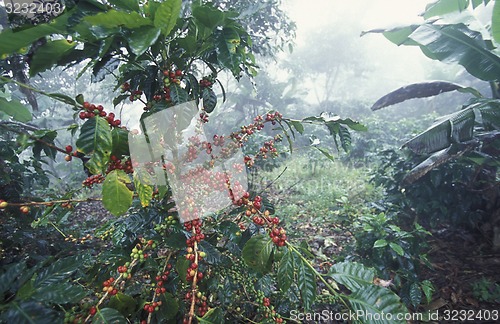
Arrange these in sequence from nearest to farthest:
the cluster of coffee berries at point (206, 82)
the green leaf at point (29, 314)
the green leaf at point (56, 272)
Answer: the green leaf at point (29, 314), the green leaf at point (56, 272), the cluster of coffee berries at point (206, 82)

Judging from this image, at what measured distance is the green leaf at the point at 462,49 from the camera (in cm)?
239

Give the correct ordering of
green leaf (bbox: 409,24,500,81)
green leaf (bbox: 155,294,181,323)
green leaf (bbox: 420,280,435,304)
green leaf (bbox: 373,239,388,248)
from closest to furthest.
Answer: green leaf (bbox: 155,294,181,323), green leaf (bbox: 420,280,435,304), green leaf (bbox: 373,239,388,248), green leaf (bbox: 409,24,500,81)

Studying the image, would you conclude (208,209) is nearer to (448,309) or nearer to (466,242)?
(448,309)

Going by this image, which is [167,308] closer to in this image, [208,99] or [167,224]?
[167,224]

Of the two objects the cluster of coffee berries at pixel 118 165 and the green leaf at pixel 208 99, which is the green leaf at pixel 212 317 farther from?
the green leaf at pixel 208 99

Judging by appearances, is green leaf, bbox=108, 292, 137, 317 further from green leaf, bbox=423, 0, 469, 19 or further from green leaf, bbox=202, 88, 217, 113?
green leaf, bbox=423, 0, 469, 19

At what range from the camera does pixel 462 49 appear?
7.97ft

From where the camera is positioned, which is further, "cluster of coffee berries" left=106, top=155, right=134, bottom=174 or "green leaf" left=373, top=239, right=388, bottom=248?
"green leaf" left=373, top=239, right=388, bottom=248

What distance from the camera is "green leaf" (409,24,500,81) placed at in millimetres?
2387

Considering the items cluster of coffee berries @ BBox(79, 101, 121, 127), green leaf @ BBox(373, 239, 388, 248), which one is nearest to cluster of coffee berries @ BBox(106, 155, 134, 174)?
cluster of coffee berries @ BBox(79, 101, 121, 127)

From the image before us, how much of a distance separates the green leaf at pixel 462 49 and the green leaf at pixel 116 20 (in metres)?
2.78

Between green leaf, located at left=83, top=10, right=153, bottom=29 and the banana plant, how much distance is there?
245cm

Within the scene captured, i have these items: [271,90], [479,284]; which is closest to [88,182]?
[479,284]

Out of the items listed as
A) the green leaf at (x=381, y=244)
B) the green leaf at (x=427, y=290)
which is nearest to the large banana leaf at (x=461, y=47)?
the green leaf at (x=381, y=244)
